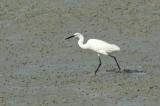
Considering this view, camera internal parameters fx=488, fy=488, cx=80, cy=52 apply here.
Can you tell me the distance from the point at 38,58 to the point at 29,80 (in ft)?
6.07

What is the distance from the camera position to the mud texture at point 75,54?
1031cm

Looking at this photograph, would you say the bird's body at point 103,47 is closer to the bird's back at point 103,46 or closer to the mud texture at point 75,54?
the bird's back at point 103,46

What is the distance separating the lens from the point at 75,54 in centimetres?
1362

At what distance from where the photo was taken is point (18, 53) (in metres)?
13.7

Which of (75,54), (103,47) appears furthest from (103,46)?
(75,54)

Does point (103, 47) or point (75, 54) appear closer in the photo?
point (103, 47)

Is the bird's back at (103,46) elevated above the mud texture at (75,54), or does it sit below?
above

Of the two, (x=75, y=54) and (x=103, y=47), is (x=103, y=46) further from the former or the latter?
(x=75, y=54)

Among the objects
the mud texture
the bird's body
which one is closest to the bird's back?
the bird's body

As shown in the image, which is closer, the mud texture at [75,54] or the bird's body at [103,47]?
the mud texture at [75,54]

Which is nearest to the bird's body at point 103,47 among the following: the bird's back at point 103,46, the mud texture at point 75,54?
the bird's back at point 103,46

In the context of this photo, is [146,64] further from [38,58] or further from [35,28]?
[35,28]

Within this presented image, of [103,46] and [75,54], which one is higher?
[103,46]

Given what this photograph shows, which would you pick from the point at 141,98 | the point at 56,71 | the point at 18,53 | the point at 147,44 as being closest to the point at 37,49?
the point at 18,53
